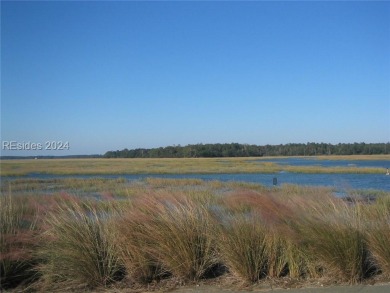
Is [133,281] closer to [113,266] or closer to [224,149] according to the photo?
[113,266]

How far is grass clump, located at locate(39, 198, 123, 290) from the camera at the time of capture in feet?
18.1

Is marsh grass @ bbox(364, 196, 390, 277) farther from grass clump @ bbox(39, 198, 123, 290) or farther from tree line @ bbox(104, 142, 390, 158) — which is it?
tree line @ bbox(104, 142, 390, 158)

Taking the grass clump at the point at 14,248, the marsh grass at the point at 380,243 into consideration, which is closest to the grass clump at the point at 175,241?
the grass clump at the point at 14,248

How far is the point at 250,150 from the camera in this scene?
178m

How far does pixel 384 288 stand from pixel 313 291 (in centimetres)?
95

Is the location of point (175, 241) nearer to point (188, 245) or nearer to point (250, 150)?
point (188, 245)

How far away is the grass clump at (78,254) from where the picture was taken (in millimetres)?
5520

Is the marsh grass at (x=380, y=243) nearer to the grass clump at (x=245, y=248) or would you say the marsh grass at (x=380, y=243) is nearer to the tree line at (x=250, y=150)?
the grass clump at (x=245, y=248)

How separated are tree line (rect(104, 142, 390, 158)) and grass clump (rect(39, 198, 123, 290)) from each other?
415 feet

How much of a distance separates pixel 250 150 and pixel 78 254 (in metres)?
174

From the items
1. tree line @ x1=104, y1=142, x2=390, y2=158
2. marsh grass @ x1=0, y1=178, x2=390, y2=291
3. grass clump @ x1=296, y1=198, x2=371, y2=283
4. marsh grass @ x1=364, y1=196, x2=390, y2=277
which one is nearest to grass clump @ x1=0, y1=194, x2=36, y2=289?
marsh grass @ x1=0, y1=178, x2=390, y2=291

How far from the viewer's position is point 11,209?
19.6 feet

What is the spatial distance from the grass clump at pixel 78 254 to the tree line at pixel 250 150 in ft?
415

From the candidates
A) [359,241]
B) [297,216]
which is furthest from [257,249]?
[359,241]
